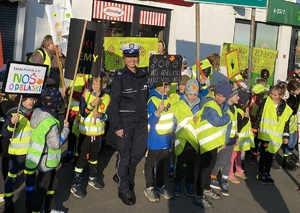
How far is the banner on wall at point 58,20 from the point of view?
5.97 meters

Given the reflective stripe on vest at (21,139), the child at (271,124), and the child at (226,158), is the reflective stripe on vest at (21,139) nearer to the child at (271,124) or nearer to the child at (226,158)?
the child at (226,158)

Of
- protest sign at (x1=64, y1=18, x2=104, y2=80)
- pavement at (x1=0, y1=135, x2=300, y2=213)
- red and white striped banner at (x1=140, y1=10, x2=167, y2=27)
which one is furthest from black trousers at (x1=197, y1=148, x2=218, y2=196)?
red and white striped banner at (x1=140, y1=10, x2=167, y2=27)

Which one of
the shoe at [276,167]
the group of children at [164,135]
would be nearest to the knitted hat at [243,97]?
the group of children at [164,135]

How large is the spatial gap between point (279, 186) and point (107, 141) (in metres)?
3.27

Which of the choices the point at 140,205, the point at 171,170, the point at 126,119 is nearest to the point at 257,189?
the point at 171,170

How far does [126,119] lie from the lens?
198 inches

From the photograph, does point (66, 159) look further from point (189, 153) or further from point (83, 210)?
point (189, 153)

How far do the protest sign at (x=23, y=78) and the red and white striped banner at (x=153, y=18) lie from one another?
738 cm

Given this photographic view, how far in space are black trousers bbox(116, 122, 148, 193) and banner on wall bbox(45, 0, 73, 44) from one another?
185 centimetres

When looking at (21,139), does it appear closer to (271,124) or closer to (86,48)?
(86,48)

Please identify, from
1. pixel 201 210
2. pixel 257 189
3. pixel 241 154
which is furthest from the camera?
pixel 241 154

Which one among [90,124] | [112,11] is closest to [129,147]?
[90,124]

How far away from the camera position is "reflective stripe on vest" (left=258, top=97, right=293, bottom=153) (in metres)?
6.41

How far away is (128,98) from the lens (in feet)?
16.5
